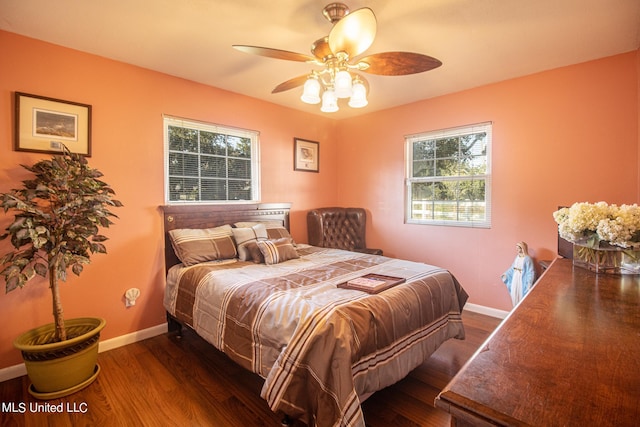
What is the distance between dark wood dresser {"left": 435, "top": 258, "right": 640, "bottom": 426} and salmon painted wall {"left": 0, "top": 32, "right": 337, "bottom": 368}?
2.87 m

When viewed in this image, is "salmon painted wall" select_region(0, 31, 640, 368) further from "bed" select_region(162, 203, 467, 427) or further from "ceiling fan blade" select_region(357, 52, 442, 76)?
"ceiling fan blade" select_region(357, 52, 442, 76)

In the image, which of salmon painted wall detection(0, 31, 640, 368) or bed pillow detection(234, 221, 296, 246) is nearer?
salmon painted wall detection(0, 31, 640, 368)

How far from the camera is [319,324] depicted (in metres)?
1.52

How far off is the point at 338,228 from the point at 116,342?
274cm

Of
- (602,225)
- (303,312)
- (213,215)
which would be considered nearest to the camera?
(602,225)

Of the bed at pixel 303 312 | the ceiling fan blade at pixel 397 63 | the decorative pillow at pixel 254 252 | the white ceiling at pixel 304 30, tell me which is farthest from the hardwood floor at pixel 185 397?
the white ceiling at pixel 304 30

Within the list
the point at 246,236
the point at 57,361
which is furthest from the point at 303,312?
the point at 57,361

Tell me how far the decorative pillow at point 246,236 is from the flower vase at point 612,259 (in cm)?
249

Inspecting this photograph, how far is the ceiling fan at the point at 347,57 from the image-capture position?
5.16ft

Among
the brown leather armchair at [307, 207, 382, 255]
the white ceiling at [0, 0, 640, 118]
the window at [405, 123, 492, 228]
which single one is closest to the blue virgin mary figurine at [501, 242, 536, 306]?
the window at [405, 123, 492, 228]

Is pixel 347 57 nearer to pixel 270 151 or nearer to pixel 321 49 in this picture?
pixel 321 49

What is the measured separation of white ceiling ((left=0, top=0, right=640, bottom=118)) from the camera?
6.19 ft

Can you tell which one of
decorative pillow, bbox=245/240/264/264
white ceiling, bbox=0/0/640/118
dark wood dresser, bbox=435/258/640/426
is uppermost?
white ceiling, bbox=0/0/640/118

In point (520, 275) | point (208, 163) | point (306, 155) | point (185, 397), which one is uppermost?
point (306, 155)
